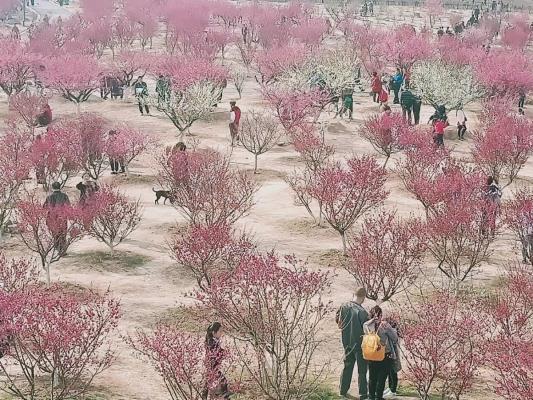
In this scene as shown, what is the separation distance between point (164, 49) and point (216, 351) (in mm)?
52552

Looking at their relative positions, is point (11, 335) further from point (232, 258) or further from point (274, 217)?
point (274, 217)

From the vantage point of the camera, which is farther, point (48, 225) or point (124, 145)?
point (124, 145)

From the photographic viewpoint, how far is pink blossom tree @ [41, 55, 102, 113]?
36.3m

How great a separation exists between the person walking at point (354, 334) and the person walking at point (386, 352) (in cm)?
20

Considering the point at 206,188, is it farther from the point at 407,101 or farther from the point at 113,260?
the point at 407,101

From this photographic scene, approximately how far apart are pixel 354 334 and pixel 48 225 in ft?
24.0

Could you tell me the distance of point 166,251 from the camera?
61.2ft

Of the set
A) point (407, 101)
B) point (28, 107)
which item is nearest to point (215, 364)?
point (28, 107)

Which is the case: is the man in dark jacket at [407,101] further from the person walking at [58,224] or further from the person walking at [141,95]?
the person walking at [58,224]

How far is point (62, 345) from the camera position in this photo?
9234mm

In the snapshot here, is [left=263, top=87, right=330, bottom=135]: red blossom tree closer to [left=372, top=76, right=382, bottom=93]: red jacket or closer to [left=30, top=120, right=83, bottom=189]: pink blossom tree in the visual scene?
[left=372, top=76, right=382, bottom=93]: red jacket

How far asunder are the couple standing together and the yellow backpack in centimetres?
12

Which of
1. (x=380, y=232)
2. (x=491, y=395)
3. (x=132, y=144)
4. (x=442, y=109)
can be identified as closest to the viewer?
(x=491, y=395)

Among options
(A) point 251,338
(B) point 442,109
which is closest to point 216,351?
(A) point 251,338
